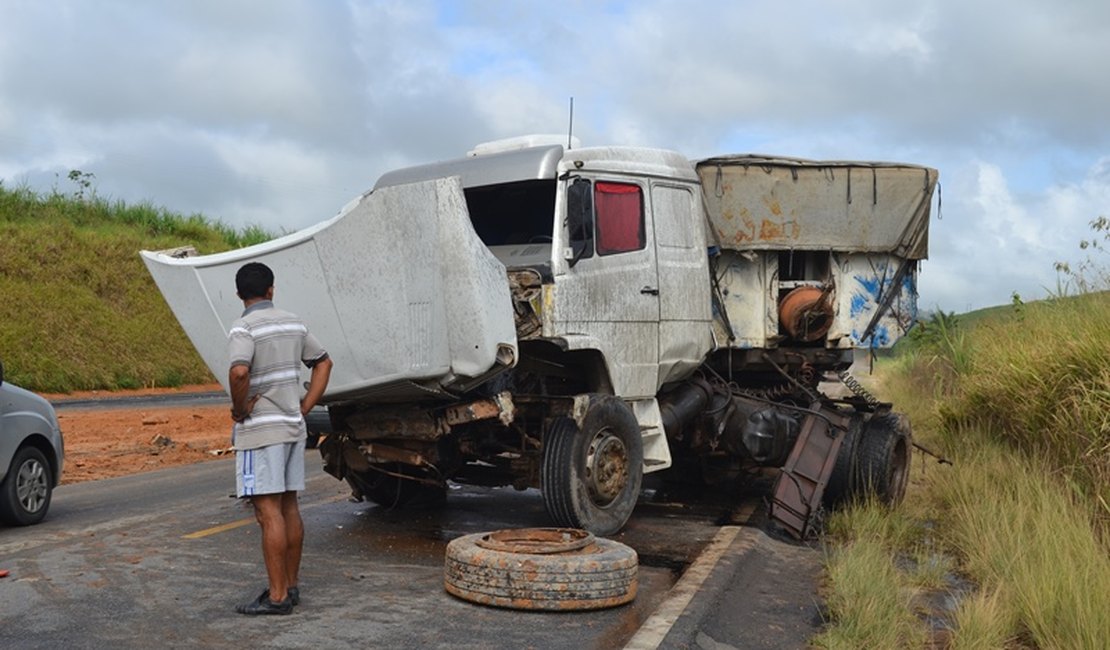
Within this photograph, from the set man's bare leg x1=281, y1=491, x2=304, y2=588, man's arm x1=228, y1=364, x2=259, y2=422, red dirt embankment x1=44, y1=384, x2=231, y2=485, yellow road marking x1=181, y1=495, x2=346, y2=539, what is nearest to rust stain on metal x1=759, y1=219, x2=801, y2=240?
yellow road marking x1=181, y1=495, x2=346, y2=539

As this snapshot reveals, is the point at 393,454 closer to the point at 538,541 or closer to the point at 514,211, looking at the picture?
the point at 538,541

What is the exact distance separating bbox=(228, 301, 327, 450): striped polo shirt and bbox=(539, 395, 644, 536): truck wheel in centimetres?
256

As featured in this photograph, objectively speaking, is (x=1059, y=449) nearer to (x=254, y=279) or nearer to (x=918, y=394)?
(x=254, y=279)

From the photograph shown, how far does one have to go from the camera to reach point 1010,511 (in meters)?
8.77

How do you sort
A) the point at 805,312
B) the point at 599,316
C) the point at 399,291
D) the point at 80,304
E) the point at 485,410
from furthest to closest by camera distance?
the point at 80,304
the point at 805,312
the point at 599,316
the point at 485,410
the point at 399,291

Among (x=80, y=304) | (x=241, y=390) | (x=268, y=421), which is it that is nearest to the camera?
(x=241, y=390)

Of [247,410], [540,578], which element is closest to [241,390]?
[247,410]

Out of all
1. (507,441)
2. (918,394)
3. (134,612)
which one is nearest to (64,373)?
(918,394)

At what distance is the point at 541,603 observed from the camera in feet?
21.8

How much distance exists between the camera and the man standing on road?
6246 mm

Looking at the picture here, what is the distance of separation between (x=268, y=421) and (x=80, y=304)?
1039 inches

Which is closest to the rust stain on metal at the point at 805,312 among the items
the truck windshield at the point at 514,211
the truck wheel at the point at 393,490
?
the truck windshield at the point at 514,211

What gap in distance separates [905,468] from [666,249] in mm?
3371

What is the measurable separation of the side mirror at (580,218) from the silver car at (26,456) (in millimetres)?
4395
